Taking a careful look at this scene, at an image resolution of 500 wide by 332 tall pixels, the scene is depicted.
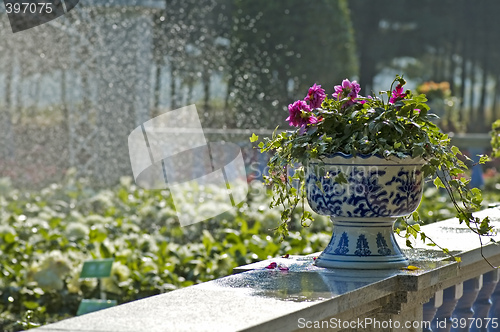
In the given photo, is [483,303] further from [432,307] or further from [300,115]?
[300,115]

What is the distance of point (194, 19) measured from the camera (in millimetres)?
10195

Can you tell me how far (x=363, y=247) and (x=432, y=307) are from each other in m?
0.27

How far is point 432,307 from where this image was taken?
1.60 metres

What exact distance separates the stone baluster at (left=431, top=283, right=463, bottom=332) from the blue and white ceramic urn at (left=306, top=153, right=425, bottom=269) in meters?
0.29

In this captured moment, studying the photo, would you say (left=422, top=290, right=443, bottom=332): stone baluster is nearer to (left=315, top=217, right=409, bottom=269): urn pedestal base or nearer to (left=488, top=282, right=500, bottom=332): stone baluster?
(left=315, top=217, right=409, bottom=269): urn pedestal base

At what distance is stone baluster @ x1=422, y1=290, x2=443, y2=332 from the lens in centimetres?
159

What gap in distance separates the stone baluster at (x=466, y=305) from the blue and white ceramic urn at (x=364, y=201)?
1.32ft

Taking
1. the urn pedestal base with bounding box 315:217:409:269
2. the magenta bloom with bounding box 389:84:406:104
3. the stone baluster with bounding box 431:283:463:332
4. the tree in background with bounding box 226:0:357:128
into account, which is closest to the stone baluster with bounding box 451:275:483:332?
the stone baluster with bounding box 431:283:463:332

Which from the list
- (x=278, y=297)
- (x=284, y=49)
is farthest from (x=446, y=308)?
(x=284, y=49)

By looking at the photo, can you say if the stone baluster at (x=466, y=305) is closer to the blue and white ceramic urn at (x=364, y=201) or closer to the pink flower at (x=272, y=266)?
the blue and white ceramic urn at (x=364, y=201)

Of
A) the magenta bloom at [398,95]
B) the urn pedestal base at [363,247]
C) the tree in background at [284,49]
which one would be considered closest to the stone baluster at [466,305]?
the urn pedestal base at [363,247]

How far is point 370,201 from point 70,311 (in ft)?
5.23

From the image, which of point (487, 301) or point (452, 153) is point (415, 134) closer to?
point (452, 153)

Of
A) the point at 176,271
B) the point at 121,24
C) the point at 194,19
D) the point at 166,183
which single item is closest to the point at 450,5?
the point at 194,19
